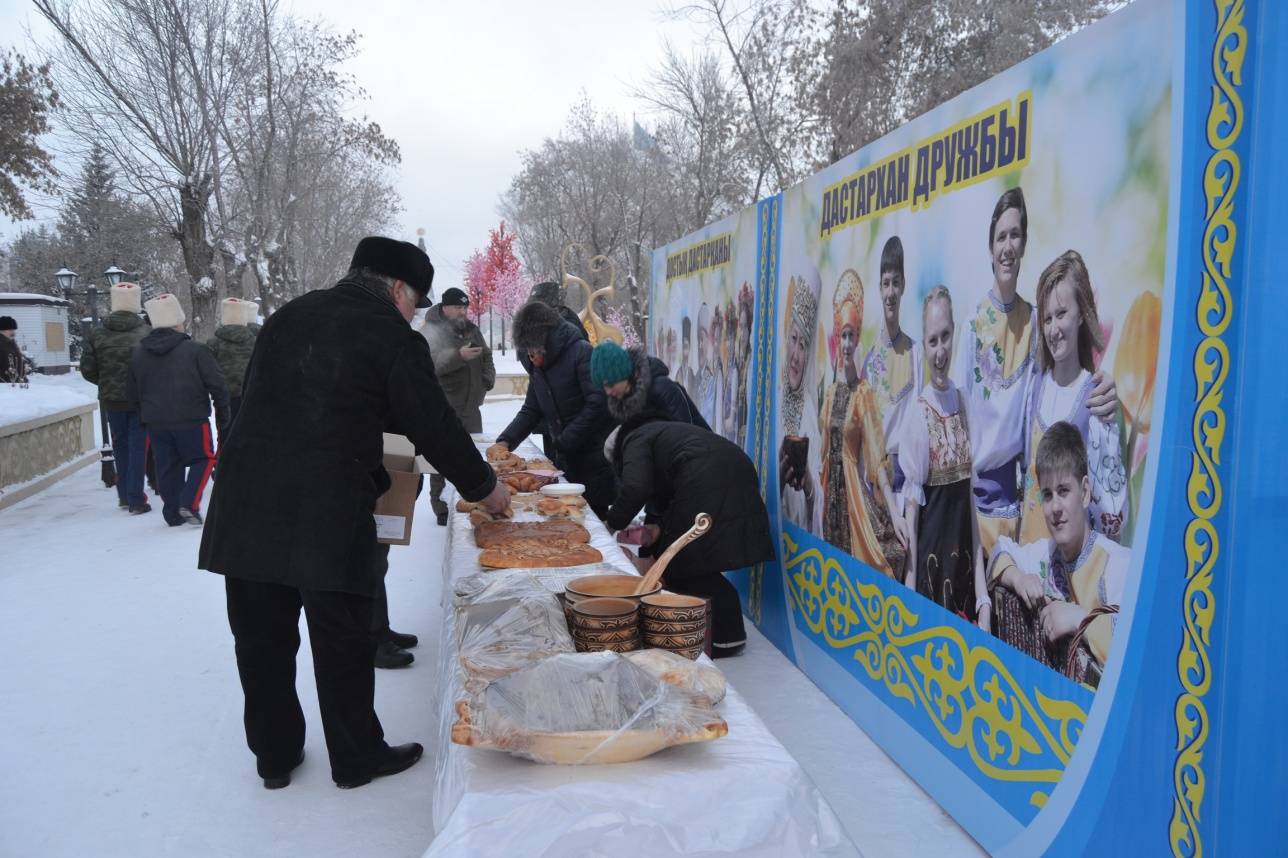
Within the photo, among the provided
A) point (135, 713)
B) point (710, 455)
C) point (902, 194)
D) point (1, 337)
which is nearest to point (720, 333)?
point (710, 455)

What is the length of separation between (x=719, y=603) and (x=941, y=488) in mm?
1602

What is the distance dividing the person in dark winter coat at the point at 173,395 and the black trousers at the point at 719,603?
464 cm

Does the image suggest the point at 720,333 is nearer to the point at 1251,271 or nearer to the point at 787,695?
the point at 787,695

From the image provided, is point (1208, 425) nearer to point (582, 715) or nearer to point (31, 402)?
point (582, 715)

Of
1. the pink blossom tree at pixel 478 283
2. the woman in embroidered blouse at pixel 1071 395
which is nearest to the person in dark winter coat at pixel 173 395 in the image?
the woman in embroidered blouse at pixel 1071 395

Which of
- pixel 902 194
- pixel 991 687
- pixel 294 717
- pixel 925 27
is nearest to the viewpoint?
pixel 991 687

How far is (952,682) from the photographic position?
2.95 m

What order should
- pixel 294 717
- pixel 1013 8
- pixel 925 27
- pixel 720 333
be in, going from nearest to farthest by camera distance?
pixel 294 717 < pixel 720 333 < pixel 1013 8 < pixel 925 27

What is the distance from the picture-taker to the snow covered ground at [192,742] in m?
2.80

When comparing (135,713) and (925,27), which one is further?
(925,27)

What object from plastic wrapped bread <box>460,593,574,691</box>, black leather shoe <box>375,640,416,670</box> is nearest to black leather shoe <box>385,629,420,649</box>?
black leather shoe <box>375,640,416,670</box>

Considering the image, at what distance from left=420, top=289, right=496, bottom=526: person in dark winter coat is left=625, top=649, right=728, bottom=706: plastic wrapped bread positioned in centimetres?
461

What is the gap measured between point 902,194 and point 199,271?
1519 centimetres

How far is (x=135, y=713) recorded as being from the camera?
3.74m
